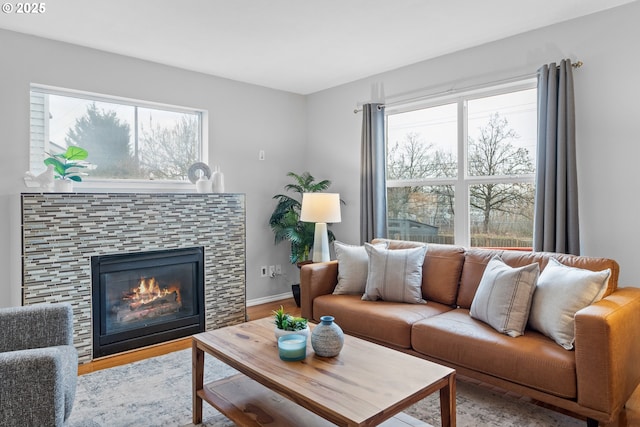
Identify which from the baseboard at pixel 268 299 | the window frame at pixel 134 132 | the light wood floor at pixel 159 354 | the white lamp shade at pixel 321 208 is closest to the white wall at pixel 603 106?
the light wood floor at pixel 159 354

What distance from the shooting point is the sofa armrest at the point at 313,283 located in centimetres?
338

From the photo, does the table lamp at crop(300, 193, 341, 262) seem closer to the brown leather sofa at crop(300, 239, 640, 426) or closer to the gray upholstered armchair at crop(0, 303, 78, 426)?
the brown leather sofa at crop(300, 239, 640, 426)

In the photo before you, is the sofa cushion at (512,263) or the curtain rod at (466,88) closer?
the sofa cushion at (512,263)

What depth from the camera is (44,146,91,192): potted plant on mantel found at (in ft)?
10.3

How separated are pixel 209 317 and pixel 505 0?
3411 millimetres

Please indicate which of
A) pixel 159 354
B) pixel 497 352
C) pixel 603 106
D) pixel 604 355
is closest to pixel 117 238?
pixel 159 354

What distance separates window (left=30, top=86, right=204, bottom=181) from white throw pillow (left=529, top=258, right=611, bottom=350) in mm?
3292

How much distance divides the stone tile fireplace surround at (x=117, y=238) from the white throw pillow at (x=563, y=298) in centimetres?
262

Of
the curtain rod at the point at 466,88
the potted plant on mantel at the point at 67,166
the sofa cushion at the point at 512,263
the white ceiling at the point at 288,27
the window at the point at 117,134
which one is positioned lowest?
the sofa cushion at the point at 512,263

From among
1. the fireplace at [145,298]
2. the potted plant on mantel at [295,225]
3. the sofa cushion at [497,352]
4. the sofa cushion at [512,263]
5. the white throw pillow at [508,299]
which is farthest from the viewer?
the potted plant on mantel at [295,225]

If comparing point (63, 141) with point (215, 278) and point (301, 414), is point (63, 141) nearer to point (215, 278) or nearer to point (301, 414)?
point (215, 278)

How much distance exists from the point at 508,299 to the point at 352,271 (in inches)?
49.8

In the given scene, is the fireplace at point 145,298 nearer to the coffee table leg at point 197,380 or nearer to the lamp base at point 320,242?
the lamp base at point 320,242

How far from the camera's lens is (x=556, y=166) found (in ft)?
9.66
